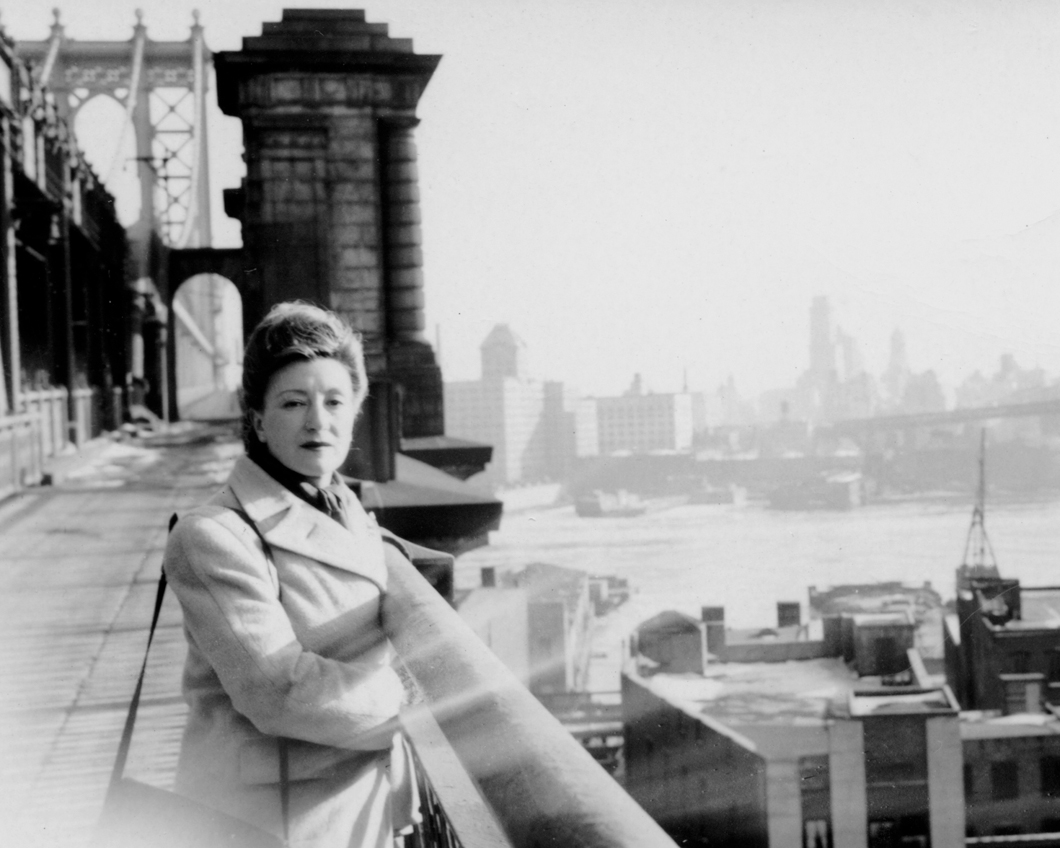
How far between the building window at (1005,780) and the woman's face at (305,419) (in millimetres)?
21580

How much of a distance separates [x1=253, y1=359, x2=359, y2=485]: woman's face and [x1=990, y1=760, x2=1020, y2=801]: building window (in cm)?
2158

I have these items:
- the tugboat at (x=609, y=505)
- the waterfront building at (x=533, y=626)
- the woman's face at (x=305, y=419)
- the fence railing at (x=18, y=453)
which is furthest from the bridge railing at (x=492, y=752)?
the tugboat at (x=609, y=505)

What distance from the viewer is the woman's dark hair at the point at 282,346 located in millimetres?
1892

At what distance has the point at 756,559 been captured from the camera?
178 ft

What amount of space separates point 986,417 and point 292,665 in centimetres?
3594

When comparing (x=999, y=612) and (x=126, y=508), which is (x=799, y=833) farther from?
(x=126, y=508)

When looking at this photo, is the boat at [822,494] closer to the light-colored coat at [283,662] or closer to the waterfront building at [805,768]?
the waterfront building at [805,768]

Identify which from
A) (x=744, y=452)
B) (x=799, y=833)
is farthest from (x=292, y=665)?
(x=744, y=452)

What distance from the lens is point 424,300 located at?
13438 mm

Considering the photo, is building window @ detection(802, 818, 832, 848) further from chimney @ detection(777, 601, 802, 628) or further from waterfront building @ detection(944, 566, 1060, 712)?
chimney @ detection(777, 601, 802, 628)

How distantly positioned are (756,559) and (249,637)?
5403 cm

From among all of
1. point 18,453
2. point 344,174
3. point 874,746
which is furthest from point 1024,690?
point 18,453

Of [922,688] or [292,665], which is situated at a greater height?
[292,665]

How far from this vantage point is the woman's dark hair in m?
1.89
